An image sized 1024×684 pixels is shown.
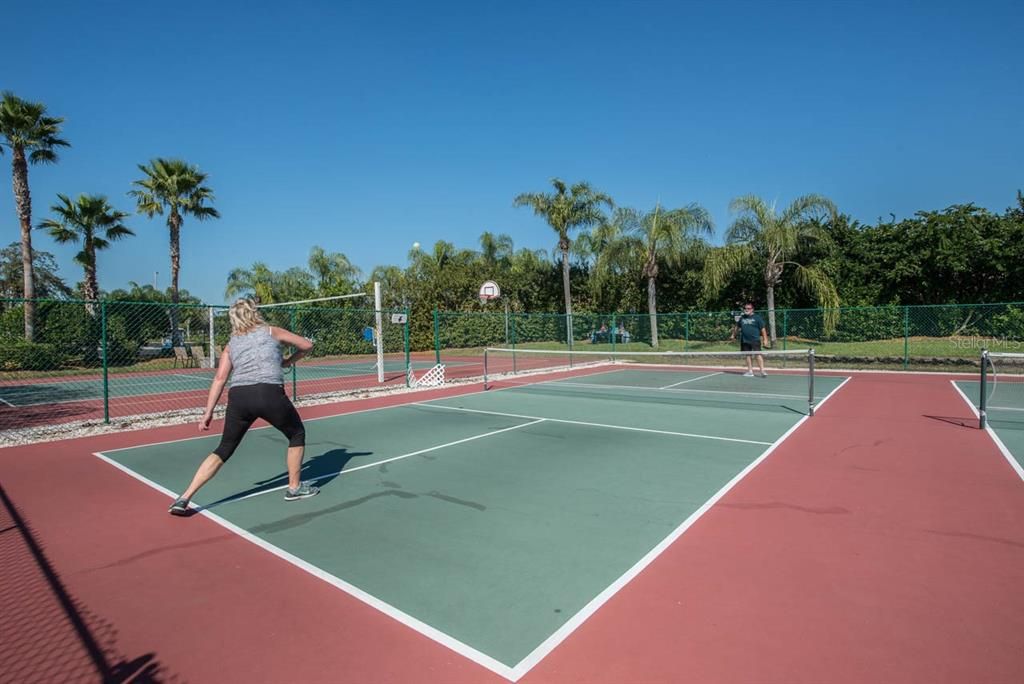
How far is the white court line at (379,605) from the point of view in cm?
269

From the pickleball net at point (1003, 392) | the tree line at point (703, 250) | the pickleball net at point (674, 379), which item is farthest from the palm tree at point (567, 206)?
the pickleball net at point (1003, 392)

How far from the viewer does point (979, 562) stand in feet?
12.2

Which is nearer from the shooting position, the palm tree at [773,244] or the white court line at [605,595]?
the white court line at [605,595]

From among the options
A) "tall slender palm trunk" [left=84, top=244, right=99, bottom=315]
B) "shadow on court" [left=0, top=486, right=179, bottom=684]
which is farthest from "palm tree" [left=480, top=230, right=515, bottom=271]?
"shadow on court" [left=0, top=486, right=179, bottom=684]

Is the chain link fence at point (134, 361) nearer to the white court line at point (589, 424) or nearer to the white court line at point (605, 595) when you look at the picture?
the white court line at point (589, 424)

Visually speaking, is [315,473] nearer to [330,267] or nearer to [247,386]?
[247,386]

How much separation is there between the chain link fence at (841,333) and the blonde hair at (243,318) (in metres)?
10.5

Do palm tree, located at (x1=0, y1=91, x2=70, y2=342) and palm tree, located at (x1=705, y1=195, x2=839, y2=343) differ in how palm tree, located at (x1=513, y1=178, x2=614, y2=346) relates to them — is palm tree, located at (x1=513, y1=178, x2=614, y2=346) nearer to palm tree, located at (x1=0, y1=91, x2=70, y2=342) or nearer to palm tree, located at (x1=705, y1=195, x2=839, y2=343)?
palm tree, located at (x1=705, y1=195, x2=839, y2=343)

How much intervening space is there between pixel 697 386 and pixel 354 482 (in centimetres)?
1100

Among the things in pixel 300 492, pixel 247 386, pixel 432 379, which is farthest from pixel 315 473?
pixel 432 379

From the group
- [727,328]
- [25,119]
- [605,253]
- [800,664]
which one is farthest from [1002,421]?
[25,119]

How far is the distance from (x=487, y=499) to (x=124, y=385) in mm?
17676

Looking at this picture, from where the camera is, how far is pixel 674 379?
16.8 m

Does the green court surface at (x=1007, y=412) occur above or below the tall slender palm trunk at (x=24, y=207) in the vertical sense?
below
